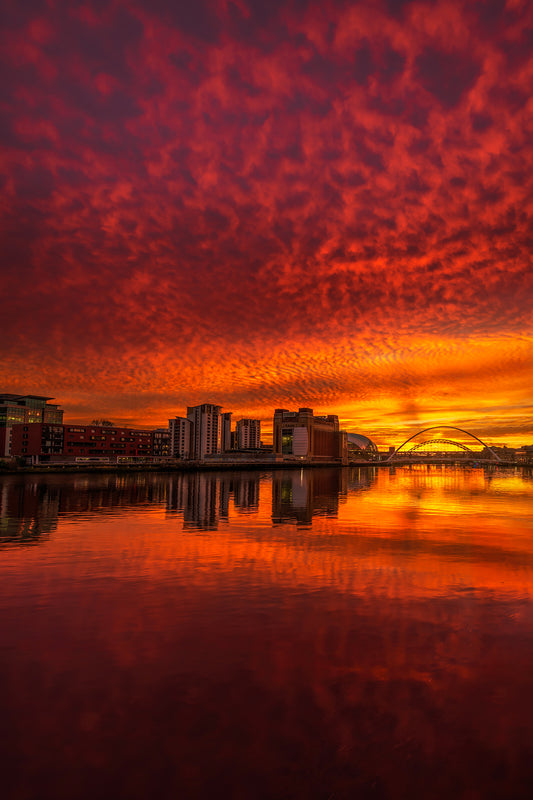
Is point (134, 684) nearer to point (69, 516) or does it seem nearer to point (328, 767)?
point (328, 767)

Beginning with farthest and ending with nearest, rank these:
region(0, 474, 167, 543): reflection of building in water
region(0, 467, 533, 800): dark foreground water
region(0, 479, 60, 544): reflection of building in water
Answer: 1. region(0, 474, 167, 543): reflection of building in water
2. region(0, 479, 60, 544): reflection of building in water
3. region(0, 467, 533, 800): dark foreground water

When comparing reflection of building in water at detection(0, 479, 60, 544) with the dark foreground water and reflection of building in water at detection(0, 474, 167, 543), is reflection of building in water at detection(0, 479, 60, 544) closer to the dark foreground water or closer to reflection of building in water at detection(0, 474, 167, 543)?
reflection of building in water at detection(0, 474, 167, 543)

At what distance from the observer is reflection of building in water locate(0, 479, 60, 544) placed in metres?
32.6

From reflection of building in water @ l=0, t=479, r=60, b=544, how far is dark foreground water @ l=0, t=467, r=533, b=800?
18.0 feet

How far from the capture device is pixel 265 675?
39.9 ft

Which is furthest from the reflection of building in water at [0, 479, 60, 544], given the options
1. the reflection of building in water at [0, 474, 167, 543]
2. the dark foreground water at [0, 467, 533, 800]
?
the dark foreground water at [0, 467, 533, 800]

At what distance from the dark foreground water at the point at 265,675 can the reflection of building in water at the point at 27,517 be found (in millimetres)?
5496

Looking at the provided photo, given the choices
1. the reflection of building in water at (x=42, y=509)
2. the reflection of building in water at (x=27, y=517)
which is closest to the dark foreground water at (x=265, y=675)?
the reflection of building in water at (x=27, y=517)

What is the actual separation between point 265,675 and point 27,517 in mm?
36364

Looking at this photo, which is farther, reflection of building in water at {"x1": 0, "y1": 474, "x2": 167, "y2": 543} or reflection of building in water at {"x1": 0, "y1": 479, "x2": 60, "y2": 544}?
reflection of building in water at {"x1": 0, "y1": 474, "x2": 167, "y2": 543}

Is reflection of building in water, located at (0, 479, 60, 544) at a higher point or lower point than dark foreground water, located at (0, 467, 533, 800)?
higher

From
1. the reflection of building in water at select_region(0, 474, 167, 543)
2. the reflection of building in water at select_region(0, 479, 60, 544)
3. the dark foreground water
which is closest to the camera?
the dark foreground water

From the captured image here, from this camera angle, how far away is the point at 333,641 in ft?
47.0

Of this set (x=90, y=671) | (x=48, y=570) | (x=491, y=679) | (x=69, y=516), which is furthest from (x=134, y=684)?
(x=69, y=516)
